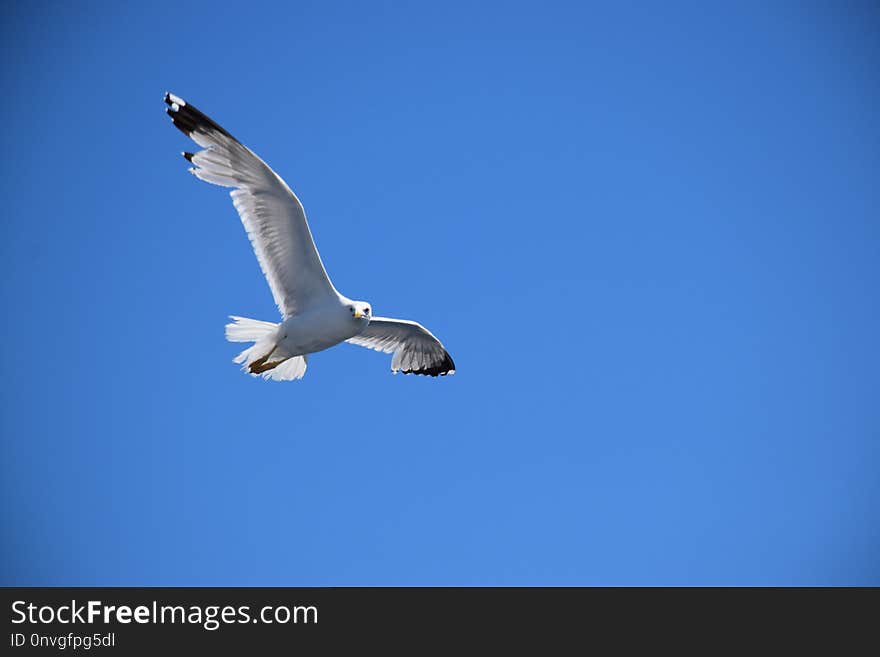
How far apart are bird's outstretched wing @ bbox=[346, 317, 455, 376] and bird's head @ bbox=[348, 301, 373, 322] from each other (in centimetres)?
163

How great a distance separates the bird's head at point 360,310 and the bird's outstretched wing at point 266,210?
0.94 feet

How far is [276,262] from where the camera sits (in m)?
12.3

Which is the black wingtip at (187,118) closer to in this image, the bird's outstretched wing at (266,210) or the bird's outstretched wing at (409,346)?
the bird's outstretched wing at (266,210)

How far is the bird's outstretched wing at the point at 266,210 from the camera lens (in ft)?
37.6

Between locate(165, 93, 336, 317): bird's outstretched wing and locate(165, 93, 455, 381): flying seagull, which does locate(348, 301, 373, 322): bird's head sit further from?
locate(165, 93, 336, 317): bird's outstretched wing

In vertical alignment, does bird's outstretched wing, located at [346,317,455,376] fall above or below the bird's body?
above

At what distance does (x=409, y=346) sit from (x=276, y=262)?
9.78 ft

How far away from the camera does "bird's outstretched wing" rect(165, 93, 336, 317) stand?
11.5 metres

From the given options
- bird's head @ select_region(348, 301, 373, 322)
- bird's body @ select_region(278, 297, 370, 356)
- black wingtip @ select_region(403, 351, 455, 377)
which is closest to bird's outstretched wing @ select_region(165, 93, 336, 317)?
bird's body @ select_region(278, 297, 370, 356)
